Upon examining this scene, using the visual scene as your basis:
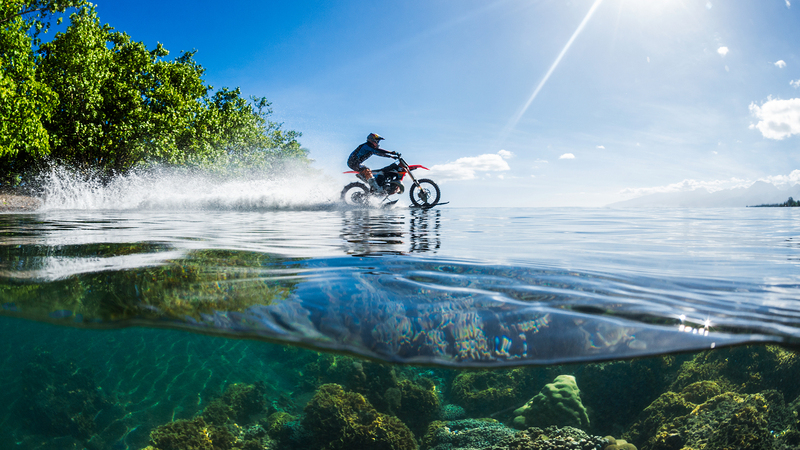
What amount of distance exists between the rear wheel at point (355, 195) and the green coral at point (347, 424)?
1184cm

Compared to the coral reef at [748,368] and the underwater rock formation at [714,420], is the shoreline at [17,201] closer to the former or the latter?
the underwater rock formation at [714,420]

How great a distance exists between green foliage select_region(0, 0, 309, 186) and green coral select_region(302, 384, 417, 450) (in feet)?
64.2

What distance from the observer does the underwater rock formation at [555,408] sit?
5195 millimetres

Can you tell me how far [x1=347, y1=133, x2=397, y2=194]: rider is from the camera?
15031mm

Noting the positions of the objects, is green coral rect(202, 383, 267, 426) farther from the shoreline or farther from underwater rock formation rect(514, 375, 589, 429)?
the shoreline

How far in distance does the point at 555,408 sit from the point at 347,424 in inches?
101

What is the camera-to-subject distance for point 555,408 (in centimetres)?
523

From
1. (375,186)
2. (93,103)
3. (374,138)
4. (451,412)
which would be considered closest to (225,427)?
(451,412)

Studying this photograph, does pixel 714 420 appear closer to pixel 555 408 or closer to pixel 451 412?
pixel 555 408

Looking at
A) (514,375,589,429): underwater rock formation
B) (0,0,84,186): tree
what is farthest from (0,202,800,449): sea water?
(0,0,84,186): tree

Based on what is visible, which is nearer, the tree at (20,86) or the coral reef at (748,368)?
the coral reef at (748,368)

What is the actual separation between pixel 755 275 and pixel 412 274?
9.54ft

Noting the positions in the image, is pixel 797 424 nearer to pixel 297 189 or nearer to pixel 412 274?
pixel 412 274

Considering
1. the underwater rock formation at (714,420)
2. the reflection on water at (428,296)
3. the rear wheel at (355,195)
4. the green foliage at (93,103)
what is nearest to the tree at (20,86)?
the green foliage at (93,103)
